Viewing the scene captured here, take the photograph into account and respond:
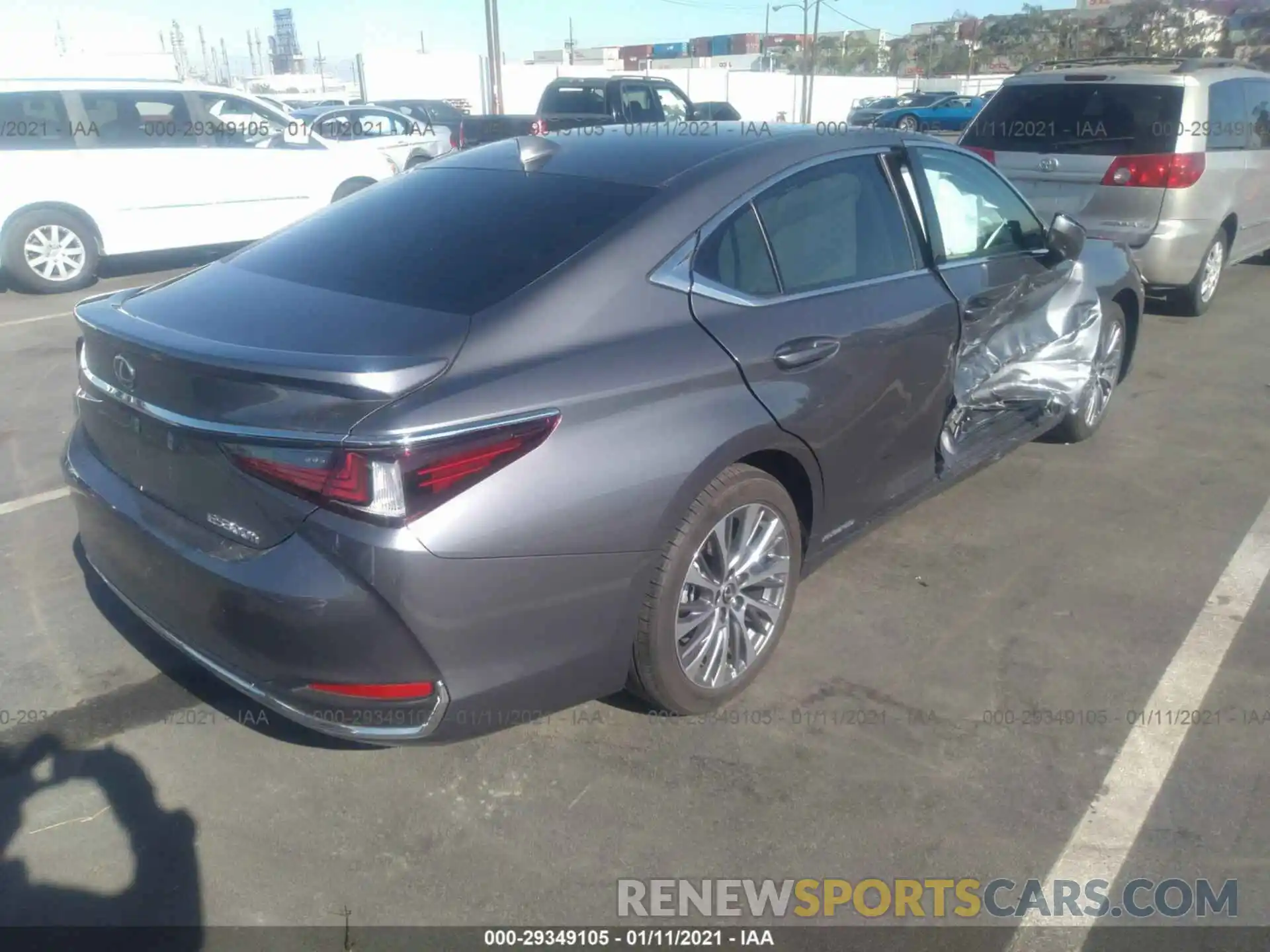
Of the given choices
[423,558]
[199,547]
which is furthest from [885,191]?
[199,547]

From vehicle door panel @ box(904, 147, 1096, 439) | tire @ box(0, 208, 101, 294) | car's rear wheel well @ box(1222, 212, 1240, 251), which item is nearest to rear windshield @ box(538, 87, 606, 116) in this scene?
tire @ box(0, 208, 101, 294)

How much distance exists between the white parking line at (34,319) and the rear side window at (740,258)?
24.1 feet

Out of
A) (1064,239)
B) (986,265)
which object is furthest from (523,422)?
(1064,239)

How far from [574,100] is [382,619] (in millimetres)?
16735

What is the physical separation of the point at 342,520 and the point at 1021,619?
254cm

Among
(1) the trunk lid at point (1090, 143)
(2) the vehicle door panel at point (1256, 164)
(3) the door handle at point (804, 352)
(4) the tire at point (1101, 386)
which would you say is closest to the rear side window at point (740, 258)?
(3) the door handle at point (804, 352)

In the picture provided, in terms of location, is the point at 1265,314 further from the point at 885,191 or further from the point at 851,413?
the point at 851,413

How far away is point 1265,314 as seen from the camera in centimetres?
848

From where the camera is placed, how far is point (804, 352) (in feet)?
10.5

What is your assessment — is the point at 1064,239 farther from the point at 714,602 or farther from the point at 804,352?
the point at 714,602

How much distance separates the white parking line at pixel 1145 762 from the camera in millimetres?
2484

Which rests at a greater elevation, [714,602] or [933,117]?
[714,602]

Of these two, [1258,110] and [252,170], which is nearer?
[1258,110]

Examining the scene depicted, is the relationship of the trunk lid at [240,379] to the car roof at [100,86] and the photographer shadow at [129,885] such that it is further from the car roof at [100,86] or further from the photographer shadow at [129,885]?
the car roof at [100,86]
